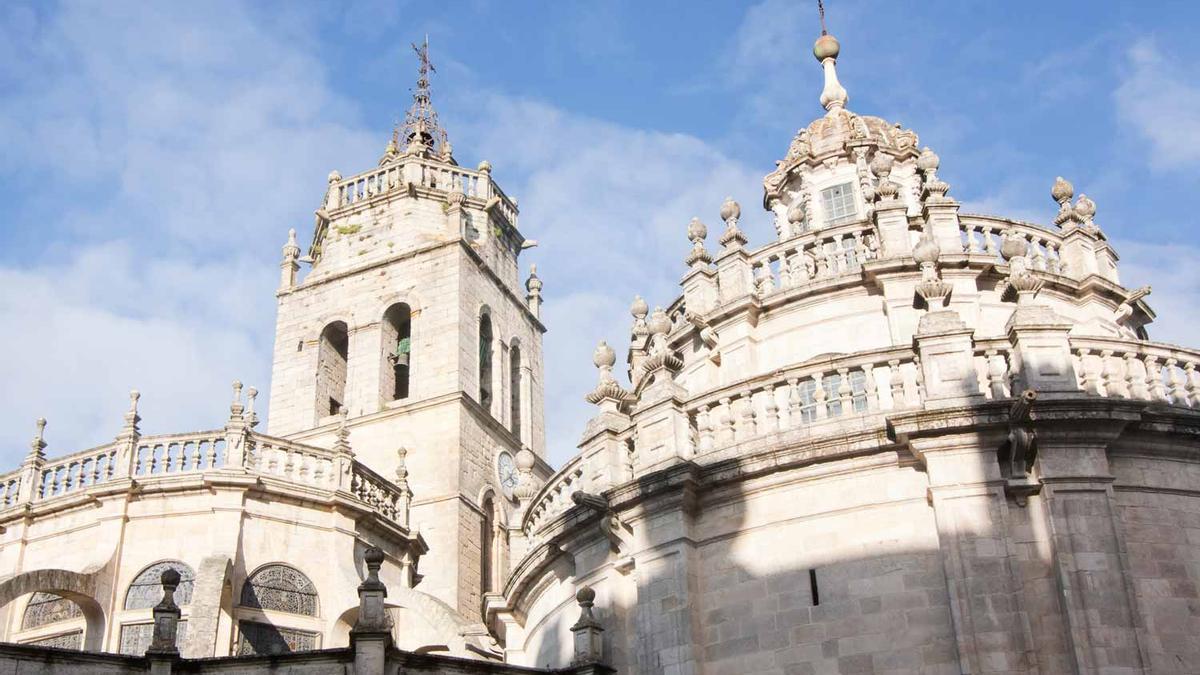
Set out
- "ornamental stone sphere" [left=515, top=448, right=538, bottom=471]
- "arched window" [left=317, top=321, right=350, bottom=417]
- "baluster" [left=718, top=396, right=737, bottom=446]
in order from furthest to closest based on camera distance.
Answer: "arched window" [left=317, top=321, right=350, bottom=417] → "ornamental stone sphere" [left=515, top=448, right=538, bottom=471] → "baluster" [left=718, top=396, right=737, bottom=446]

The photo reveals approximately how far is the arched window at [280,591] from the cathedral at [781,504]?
5 cm

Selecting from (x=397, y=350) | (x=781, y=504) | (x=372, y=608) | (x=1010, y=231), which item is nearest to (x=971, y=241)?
(x=1010, y=231)

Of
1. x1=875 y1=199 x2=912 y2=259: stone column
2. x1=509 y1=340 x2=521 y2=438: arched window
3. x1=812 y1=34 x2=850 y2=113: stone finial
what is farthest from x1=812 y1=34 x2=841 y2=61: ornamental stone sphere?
x1=509 y1=340 x2=521 y2=438: arched window

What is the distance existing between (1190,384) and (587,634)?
27.2 ft

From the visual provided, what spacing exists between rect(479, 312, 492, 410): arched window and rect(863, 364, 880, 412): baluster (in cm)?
2541

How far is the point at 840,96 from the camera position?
98.0 ft

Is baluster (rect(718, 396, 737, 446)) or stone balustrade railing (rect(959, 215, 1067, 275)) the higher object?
stone balustrade railing (rect(959, 215, 1067, 275))

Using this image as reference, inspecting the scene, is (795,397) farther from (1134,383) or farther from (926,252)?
(1134,383)

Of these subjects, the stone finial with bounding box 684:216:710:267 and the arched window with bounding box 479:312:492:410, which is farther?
the arched window with bounding box 479:312:492:410

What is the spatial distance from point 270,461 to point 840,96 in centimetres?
1403

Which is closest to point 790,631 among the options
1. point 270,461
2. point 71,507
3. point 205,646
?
point 205,646

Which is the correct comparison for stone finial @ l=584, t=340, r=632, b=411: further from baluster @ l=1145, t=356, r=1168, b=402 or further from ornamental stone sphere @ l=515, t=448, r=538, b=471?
baluster @ l=1145, t=356, r=1168, b=402

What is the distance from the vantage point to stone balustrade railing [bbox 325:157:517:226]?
45.5 m

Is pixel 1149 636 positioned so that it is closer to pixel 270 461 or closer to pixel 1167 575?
pixel 1167 575
